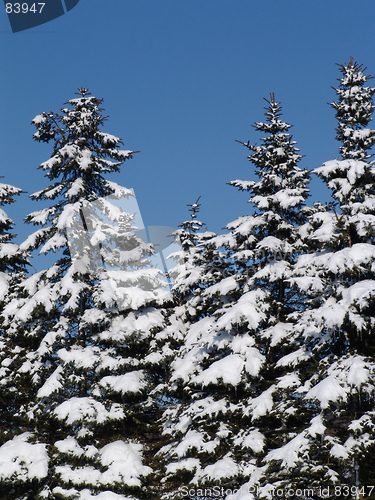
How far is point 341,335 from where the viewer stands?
41.9 ft

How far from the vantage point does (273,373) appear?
15.7 metres

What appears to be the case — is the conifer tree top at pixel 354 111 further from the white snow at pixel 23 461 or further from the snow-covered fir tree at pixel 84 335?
the white snow at pixel 23 461

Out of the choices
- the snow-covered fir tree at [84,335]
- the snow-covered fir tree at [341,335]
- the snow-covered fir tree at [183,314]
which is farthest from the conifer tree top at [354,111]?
the snow-covered fir tree at [84,335]

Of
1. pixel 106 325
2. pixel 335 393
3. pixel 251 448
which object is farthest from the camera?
pixel 106 325

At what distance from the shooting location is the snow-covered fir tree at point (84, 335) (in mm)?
14508

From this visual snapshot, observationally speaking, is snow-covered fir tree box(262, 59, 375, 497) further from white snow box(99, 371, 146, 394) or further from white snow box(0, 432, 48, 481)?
white snow box(0, 432, 48, 481)

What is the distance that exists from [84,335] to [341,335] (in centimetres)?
1041

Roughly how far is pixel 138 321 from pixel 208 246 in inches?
175

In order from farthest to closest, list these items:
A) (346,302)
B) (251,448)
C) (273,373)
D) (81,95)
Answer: (81,95), (273,373), (251,448), (346,302)

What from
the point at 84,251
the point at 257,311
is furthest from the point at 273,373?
the point at 84,251

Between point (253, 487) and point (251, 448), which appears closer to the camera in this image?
point (253, 487)

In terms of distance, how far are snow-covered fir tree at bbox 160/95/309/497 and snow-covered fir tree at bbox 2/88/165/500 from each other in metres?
1.81

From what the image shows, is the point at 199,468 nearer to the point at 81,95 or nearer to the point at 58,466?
the point at 58,466

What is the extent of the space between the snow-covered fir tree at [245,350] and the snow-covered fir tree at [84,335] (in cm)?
181
